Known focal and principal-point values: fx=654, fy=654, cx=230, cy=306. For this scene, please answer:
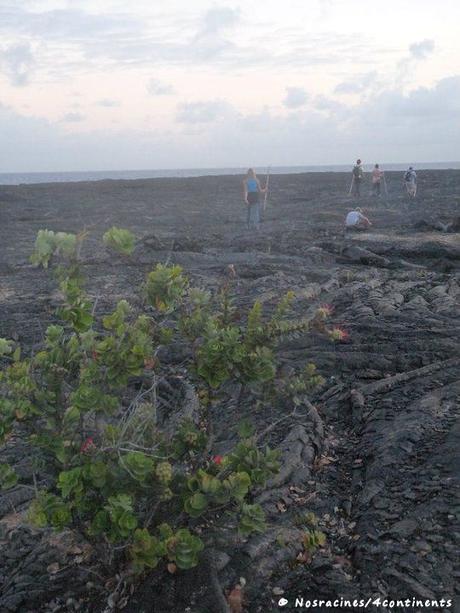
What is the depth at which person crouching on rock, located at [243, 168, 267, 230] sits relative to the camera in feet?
62.2

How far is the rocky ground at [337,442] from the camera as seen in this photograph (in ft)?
12.5

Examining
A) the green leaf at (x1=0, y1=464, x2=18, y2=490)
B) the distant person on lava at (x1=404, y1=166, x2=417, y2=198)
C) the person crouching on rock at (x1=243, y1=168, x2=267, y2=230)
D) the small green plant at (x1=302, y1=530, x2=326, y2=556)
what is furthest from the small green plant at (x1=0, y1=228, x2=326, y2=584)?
the distant person on lava at (x1=404, y1=166, x2=417, y2=198)

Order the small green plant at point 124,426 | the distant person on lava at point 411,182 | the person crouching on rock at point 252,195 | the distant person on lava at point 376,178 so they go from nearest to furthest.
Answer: the small green plant at point 124,426
the person crouching on rock at point 252,195
the distant person on lava at point 411,182
the distant person on lava at point 376,178

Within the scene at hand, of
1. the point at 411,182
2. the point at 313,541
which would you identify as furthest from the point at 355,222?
the point at 313,541

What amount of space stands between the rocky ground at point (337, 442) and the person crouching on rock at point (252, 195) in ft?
11.9

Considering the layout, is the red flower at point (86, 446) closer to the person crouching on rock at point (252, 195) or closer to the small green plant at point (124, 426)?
the small green plant at point (124, 426)

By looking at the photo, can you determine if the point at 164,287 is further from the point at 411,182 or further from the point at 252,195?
the point at 411,182

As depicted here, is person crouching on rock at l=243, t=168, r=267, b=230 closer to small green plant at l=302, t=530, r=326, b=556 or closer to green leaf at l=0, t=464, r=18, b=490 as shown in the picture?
small green plant at l=302, t=530, r=326, b=556

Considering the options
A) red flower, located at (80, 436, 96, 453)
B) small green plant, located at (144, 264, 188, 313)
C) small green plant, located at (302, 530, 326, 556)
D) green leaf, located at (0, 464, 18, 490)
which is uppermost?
small green plant, located at (144, 264, 188, 313)

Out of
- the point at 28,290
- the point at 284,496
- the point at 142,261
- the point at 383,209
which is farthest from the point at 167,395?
the point at 383,209

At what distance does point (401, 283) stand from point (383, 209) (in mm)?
14290

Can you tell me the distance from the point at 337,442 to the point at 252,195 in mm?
14631

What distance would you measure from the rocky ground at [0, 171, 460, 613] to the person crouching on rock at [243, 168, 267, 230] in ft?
11.9

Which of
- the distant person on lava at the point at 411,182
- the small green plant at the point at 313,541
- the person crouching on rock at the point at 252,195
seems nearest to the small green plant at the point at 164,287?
the small green plant at the point at 313,541
